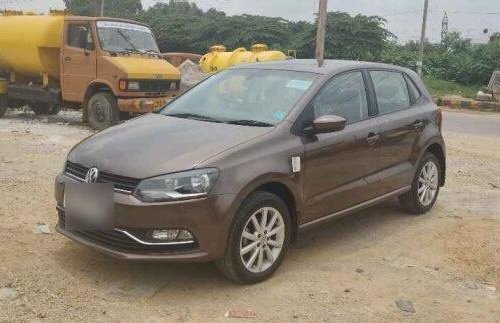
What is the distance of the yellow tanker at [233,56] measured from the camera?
63.7 feet

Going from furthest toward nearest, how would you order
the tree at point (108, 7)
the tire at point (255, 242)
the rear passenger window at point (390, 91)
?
the tree at point (108, 7) < the rear passenger window at point (390, 91) < the tire at point (255, 242)

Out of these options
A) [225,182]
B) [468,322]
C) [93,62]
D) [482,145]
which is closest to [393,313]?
[468,322]

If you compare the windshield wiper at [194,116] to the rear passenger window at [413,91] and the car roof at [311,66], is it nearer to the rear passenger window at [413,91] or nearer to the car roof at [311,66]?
the car roof at [311,66]

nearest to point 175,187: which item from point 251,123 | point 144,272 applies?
point 144,272

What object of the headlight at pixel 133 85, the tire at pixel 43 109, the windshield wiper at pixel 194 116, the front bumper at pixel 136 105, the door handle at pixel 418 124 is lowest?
the tire at pixel 43 109

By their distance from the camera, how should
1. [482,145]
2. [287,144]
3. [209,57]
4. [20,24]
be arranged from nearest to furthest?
[287,144] → [482,145] → [20,24] → [209,57]

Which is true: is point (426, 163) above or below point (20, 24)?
below

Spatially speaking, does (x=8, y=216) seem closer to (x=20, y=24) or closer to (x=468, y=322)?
(x=468, y=322)

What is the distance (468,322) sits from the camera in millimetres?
3822

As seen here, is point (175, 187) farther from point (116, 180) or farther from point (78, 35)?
point (78, 35)

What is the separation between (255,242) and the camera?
4.20 metres

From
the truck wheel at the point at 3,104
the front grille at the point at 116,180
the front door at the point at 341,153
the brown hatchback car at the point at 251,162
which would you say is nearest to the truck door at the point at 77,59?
the truck wheel at the point at 3,104

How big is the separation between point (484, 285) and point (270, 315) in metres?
1.70

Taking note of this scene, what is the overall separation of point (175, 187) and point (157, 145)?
1.57 ft
